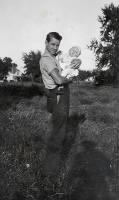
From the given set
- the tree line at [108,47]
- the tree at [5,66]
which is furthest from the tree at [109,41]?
the tree at [5,66]

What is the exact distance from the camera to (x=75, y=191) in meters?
4.09

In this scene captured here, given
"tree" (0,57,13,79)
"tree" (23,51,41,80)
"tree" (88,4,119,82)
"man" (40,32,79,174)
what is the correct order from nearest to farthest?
"man" (40,32,79,174) < "tree" (88,4,119,82) < "tree" (23,51,41,80) < "tree" (0,57,13,79)

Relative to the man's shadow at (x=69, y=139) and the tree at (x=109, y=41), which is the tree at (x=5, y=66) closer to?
the tree at (x=109, y=41)

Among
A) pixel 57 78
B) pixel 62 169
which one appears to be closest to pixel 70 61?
pixel 57 78

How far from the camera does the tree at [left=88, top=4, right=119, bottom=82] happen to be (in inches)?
1550

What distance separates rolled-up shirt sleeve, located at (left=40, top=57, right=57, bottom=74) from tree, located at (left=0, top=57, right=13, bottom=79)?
85.4m

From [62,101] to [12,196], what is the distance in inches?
58.9

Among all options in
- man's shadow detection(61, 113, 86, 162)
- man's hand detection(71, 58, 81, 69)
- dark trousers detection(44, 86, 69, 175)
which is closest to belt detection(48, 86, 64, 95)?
dark trousers detection(44, 86, 69, 175)

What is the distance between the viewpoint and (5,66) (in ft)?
292

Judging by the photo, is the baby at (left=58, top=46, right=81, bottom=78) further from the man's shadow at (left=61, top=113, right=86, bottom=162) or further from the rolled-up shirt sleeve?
the man's shadow at (left=61, top=113, right=86, bottom=162)

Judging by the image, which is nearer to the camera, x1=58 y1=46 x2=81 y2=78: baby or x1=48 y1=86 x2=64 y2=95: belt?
x1=58 y1=46 x2=81 y2=78: baby

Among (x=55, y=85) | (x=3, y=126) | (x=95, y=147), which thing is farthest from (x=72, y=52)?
(x=3, y=126)

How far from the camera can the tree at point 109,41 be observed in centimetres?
3938

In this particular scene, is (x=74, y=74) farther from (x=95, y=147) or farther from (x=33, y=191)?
(x=95, y=147)
